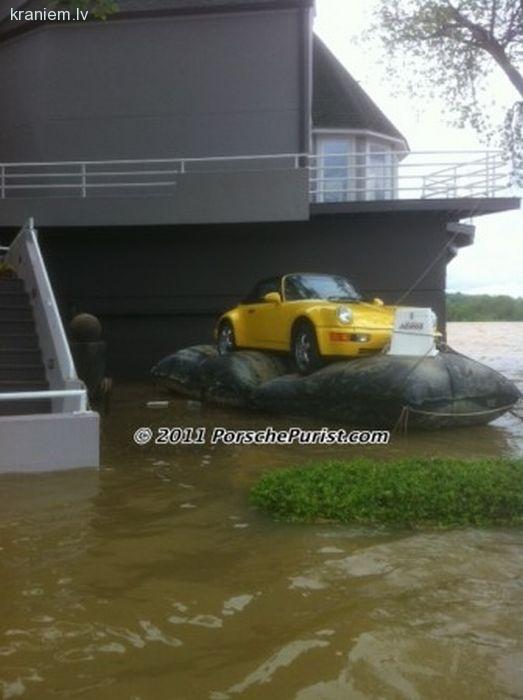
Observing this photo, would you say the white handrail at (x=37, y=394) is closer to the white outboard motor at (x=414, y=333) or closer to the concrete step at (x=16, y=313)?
the concrete step at (x=16, y=313)

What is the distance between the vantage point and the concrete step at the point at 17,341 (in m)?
11.4

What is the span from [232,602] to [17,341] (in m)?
7.67

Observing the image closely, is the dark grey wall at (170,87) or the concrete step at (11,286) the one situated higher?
the dark grey wall at (170,87)

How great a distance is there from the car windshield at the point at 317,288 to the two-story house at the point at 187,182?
2575 millimetres

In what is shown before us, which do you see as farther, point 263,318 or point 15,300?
point 263,318

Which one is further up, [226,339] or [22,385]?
[226,339]

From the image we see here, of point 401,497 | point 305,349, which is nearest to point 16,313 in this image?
point 305,349

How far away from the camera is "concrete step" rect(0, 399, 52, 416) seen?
10250 mm

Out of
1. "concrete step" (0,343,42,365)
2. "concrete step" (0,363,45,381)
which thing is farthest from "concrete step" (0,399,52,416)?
"concrete step" (0,343,42,365)

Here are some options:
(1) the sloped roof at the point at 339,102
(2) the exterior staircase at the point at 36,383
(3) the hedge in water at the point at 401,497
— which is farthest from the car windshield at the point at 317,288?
(1) the sloped roof at the point at 339,102

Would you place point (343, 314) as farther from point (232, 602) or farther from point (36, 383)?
point (232, 602)

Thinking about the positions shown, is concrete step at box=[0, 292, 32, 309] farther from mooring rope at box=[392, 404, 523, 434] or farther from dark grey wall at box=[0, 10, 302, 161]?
dark grey wall at box=[0, 10, 302, 161]

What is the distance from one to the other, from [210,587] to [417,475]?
2.58m

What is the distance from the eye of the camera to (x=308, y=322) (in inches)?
486
